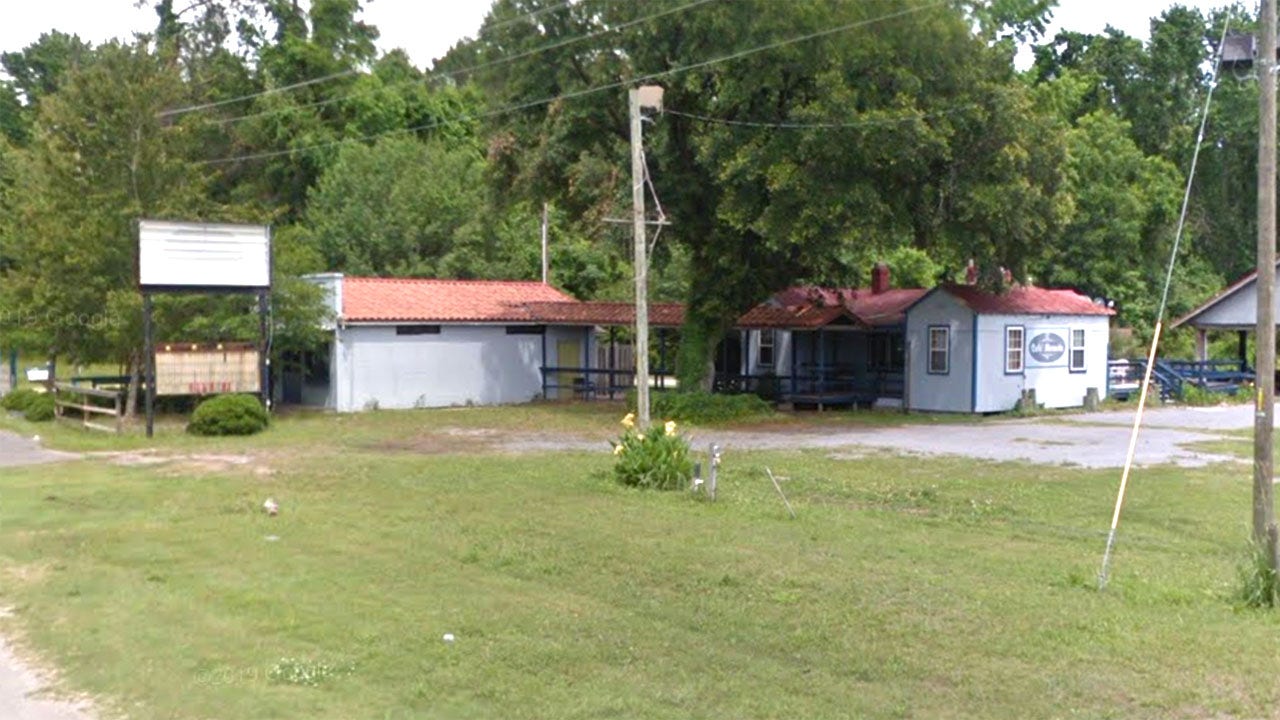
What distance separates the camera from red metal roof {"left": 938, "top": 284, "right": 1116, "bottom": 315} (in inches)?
1367

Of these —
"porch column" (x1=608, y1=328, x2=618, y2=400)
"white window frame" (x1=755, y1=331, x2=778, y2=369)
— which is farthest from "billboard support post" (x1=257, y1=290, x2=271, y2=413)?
"white window frame" (x1=755, y1=331, x2=778, y2=369)

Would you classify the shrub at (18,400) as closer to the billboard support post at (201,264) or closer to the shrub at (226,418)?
the billboard support post at (201,264)

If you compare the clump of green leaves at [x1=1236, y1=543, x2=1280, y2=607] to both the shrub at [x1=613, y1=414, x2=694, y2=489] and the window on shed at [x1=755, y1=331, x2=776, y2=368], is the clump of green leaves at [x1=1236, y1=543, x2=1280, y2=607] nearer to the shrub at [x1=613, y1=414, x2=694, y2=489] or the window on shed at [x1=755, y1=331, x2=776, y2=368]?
the shrub at [x1=613, y1=414, x2=694, y2=489]

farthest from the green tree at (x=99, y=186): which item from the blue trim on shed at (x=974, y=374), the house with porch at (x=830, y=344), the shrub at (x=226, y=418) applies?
the blue trim on shed at (x=974, y=374)

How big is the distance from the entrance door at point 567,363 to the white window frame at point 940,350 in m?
10.7

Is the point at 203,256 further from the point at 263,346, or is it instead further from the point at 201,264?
the point at 263,346

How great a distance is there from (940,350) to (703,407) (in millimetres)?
7002

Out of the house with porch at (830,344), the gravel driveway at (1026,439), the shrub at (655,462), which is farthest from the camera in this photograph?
the house with porch at (830,344)

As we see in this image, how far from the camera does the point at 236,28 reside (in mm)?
65312

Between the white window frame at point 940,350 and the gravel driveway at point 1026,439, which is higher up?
the white window frame at point 940,350

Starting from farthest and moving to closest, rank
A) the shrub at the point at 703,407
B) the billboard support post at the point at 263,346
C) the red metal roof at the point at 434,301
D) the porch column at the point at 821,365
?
the porch column at the point at 821,365 → the red metal roof at the point at 434,301 → the shrub at the point at 703,407 → the billboard support post at the point at 263,346

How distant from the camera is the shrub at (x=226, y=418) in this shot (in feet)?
92.6

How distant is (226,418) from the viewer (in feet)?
92.9

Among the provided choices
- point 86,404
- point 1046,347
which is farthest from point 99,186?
point 1046,347
